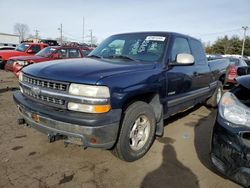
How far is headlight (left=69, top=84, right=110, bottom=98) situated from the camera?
9.66ft

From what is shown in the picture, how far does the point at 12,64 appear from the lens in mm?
10211

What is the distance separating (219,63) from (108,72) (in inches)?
178

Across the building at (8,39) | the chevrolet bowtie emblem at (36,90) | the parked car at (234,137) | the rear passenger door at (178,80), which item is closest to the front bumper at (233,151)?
the parked car at (234,137)

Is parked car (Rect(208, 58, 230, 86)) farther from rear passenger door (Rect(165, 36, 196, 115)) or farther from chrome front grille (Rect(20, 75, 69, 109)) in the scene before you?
chrome front grille (Rect(20, 75, 69, 109))

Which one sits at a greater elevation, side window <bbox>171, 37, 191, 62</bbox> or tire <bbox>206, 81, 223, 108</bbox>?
side window <bbox>171, 37, 191, 62</bbox>

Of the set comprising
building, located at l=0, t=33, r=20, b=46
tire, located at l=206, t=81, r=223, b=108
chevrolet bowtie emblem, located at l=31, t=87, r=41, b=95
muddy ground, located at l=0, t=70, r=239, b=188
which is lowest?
muddy ground, located at l=0, t=70, r=239, b=188

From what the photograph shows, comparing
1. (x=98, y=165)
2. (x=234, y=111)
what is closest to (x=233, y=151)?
(x=234, y=111)

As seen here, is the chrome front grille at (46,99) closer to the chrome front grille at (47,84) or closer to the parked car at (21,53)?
the chrome front grille at (47,84)

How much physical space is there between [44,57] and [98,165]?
26.0ft

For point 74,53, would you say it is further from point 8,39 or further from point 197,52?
point 8,39

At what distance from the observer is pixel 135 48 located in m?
4.41

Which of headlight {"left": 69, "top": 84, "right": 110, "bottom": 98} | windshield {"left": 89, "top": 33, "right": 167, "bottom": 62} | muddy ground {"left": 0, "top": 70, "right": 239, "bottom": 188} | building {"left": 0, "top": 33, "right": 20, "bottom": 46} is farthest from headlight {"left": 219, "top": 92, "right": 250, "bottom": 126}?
building {"left": 0, "top": 33, "right": 20, "bottom": 46}

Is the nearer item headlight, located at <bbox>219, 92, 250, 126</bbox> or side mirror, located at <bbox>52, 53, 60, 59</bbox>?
headlight, located at <bbox>219, 92, 250, 126</bbox>

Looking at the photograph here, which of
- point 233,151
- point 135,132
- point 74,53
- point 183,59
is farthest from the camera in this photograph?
point 74,53
